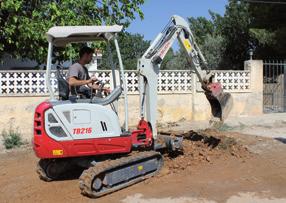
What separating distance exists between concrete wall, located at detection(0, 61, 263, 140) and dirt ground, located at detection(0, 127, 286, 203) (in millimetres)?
3770

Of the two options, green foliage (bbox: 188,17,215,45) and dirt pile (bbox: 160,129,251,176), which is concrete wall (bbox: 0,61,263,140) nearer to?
dirt pile (bbox: 160,129,251,176)

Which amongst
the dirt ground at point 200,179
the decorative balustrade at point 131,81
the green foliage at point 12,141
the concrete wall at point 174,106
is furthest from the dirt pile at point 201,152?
the green foliage at point 12,141

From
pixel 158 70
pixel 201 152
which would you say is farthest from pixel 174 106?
pixel 158 70

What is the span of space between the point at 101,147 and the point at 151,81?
170 centimetres

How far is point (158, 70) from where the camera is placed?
888cm

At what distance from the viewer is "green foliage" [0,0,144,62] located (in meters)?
14.6

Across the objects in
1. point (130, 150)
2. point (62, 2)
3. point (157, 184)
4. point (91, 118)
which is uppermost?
point (62, 2)

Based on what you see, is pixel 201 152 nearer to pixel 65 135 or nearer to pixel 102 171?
pixel 102 171

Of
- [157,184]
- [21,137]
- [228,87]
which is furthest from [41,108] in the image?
[228,87]

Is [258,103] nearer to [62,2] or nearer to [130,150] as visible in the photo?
[62,2]

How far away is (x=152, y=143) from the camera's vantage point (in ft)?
28.1

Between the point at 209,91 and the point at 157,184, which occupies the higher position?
the point at 209,91

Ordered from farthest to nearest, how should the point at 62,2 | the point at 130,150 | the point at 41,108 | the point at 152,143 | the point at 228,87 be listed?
the point at 228,87 → the point at 62,2 → the point at 152,143 → the point at 130,150 → the point at 41,108

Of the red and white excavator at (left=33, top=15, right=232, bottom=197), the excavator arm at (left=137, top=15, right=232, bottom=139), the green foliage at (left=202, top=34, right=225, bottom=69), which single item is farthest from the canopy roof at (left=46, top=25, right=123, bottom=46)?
the green foliage at (left=202, top=34, right=225, bottom=69)
